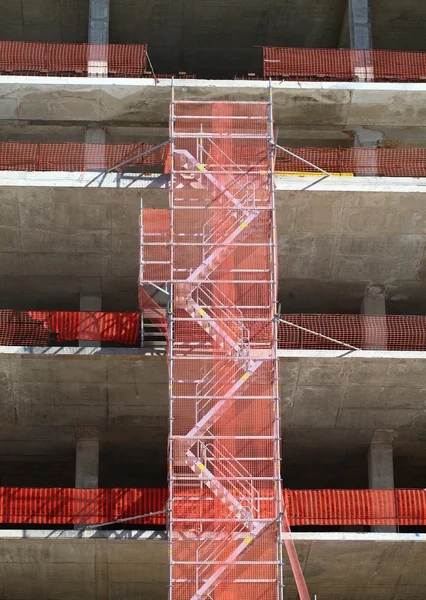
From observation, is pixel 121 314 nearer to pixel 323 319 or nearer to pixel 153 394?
pixel 153 394

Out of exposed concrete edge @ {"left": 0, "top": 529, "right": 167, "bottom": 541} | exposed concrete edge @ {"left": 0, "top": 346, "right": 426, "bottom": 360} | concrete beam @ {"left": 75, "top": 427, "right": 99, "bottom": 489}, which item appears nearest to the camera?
exposed concrete edge @ {"left": 0, "top": 529, "right": 167, "bottom": 541}

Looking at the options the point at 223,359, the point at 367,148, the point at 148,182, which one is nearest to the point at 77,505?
the point at 223,359

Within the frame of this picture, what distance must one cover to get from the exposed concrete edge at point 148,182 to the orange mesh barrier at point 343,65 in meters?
3.73

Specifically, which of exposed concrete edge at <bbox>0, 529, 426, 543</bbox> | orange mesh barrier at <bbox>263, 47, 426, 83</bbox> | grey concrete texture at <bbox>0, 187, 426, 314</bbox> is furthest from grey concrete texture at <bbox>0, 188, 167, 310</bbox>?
exposed concrete edge at <bbox>0, 529, 426, 543</bbox>

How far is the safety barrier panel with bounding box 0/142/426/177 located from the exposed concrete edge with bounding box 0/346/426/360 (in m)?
4.23

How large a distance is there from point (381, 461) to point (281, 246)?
16.7ft

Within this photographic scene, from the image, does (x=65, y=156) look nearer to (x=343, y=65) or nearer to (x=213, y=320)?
(x=213, y=320)

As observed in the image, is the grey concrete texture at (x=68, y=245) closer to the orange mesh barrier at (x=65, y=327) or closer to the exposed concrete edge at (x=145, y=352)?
the orange mesh barrier at (x=65, y=327)

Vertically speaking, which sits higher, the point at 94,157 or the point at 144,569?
the point at 94,157

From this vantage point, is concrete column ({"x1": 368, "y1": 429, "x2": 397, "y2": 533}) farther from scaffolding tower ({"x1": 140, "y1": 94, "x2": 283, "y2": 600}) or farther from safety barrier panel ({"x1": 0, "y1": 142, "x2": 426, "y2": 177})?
safety barrier panel ({"x1": 0, "y1": 142, "x2": 426, "y2": 177})

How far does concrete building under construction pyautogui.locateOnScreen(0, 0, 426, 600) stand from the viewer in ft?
87.0

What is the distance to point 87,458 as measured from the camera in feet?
96.9

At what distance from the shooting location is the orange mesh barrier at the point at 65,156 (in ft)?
98.5

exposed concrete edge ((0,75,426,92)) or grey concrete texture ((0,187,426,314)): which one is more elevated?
exposed concrete edge ((0,75,426,92))
